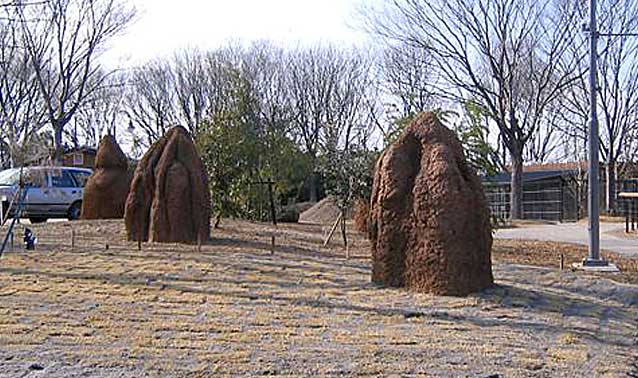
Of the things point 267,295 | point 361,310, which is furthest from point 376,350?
point 267,295

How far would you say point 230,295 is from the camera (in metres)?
8.02

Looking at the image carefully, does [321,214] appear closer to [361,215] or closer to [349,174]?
[361,215]

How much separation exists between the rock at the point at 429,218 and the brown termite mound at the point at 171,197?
4704mm

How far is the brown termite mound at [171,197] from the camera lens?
502 inches

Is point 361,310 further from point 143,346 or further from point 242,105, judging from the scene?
point 242,105

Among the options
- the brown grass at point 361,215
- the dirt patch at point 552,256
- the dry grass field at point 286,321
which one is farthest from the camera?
the brown grass at point 361,215

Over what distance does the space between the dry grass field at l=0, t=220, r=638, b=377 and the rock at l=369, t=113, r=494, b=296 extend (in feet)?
0.92

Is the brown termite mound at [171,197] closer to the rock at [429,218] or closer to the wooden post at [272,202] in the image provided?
the rock at [429,218]

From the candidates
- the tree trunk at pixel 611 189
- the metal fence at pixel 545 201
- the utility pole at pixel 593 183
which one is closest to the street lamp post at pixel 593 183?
the utility pole at pixel 593 183

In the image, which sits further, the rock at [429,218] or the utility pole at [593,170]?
the utility pole at [593,170]

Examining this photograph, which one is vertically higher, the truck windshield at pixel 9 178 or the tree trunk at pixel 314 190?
the tree trunk at pixel 314 190

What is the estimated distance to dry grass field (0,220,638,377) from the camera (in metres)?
5.39

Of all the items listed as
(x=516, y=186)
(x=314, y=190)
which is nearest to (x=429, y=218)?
(x=516, y=186)

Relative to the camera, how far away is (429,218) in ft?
26.8
